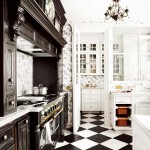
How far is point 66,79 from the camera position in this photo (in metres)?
5.29

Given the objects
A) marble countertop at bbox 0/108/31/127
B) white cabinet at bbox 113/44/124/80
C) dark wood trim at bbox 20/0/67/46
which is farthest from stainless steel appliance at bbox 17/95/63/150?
white cabinet at bbox 113/44/124/80

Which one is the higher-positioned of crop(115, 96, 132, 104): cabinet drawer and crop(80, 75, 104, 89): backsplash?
crop(80, 75, 104, 89): backsplash

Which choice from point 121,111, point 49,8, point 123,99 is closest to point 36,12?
point 49,8

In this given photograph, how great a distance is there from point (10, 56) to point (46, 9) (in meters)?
1.41

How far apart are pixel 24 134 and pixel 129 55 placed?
5.33 metres

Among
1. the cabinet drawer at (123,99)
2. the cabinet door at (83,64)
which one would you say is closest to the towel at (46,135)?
the cabinet drawer at (123,99)

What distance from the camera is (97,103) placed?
23.7 ft

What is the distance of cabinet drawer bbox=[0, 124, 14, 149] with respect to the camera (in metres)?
1.67

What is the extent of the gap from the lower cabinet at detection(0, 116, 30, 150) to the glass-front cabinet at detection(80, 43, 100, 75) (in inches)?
228

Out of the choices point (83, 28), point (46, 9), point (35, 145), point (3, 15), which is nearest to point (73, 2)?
point (46, 9)

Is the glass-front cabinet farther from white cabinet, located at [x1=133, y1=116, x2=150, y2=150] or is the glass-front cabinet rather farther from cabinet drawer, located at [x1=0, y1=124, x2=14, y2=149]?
cabinet drawer, located at [x1=0, y1=124, x2=14, y2=149]

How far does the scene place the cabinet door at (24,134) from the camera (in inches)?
79.6

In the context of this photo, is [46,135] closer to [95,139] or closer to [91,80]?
[95,139]

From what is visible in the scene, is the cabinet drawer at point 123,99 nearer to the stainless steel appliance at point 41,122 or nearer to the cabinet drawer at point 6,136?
the stainless steel appliance at point 41,122
